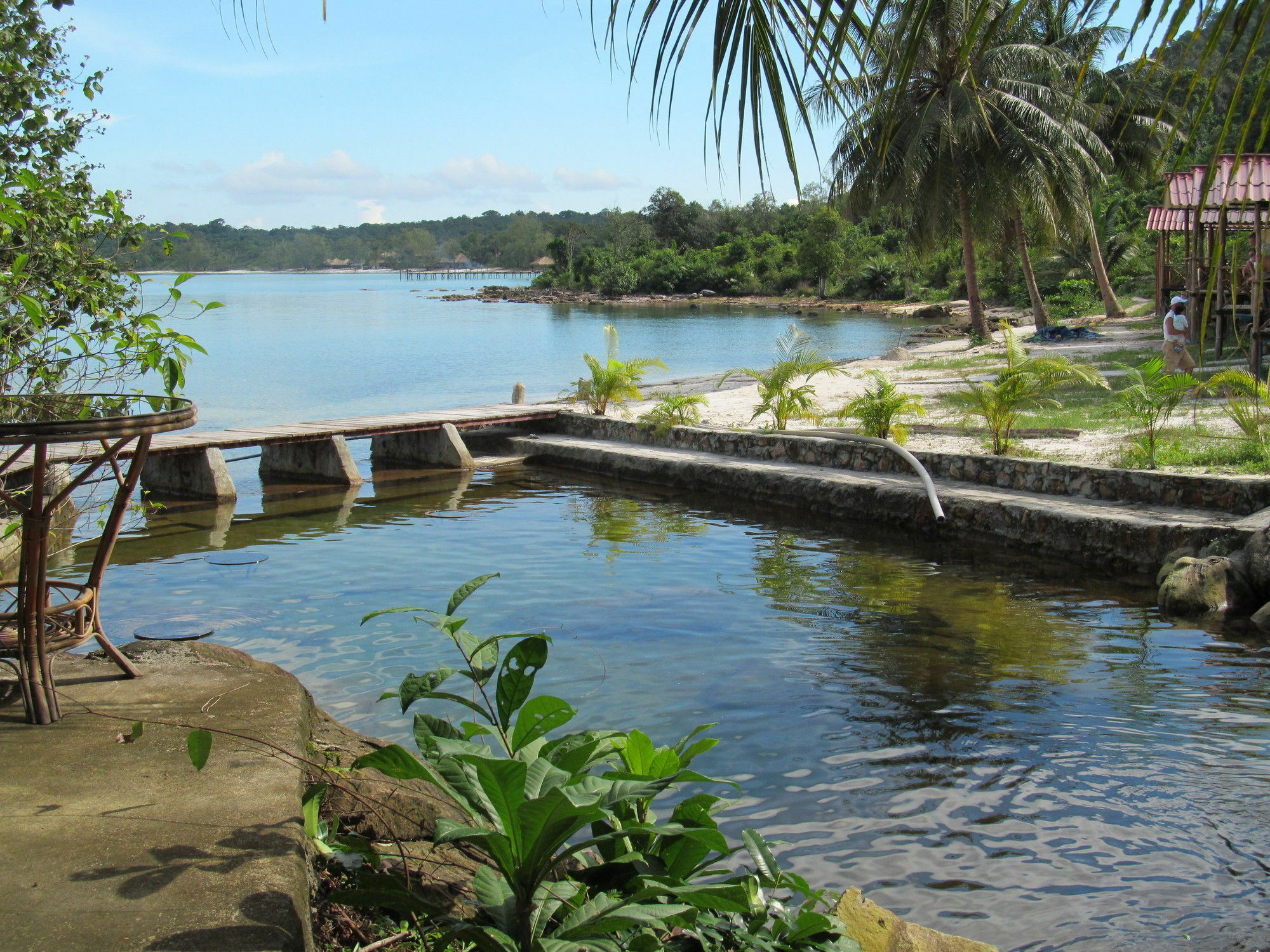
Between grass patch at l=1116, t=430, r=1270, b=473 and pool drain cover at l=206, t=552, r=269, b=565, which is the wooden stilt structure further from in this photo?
pool drain cover at l=206, t=552, r=269, b=565

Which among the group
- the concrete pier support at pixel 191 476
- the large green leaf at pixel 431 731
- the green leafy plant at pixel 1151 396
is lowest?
the concrete pier support at pixel 191 476

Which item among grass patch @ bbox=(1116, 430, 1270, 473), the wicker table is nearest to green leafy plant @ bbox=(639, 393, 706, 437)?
grass patch @ bbox=(1116, 430, 1270, 473)

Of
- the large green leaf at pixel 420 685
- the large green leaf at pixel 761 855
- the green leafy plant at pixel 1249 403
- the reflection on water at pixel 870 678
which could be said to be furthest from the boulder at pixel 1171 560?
the large green leaf at pixel 420 685

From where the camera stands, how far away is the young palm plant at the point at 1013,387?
1120 centimetres

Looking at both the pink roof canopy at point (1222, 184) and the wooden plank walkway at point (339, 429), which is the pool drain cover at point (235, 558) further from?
the pink roof canopy at point (1222, 184)

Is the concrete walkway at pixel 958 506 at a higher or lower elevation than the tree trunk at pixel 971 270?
lower

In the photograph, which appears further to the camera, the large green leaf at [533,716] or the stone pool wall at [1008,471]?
the stone pool wall at [1008,471]

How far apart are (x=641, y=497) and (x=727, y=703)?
7.60m

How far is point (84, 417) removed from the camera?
3.31 m

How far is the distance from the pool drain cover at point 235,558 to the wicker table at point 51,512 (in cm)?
670

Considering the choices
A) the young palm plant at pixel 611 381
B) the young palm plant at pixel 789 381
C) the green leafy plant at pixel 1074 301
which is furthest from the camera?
the green leafy plant at pixel 1074 301

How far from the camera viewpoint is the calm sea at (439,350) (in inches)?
1150

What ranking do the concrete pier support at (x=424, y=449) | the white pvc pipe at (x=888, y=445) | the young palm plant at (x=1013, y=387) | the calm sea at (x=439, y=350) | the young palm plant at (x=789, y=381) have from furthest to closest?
the calm sea at (x=439, y=350), the concrete pier support at (x=424, y=449), the young palm plant at (x=789, y=381), the young palm plant at (x=1013, y=387), the white pvc pipe at (x=888, y=445)

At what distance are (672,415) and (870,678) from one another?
30.5 feet
